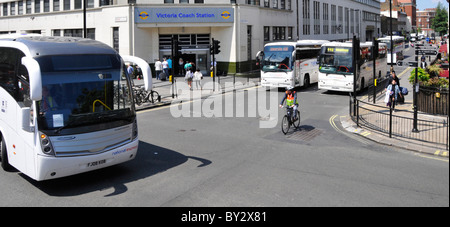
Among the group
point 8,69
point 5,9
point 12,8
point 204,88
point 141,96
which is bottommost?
point 141,96

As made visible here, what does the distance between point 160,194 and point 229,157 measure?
3200 millimetres

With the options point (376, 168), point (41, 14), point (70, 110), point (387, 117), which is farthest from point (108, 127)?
point (41, 14)

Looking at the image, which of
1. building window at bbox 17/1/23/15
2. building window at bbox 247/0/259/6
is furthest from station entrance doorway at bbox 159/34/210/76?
building window at bbox 17/1/23/15

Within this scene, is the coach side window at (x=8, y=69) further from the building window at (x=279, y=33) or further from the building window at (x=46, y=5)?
the building window at (x=279, y=33)

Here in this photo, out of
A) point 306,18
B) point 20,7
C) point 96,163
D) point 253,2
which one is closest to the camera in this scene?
point 96,163

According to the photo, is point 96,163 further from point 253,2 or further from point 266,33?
point 266,33

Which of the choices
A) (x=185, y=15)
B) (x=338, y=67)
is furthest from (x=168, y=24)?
(x=338, y=67)

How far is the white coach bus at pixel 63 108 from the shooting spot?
309 inches

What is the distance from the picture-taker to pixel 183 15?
34656 millimetres

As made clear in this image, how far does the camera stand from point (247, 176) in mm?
9039

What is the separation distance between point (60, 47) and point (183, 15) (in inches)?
1071

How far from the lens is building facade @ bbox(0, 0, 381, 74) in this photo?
34.3 m

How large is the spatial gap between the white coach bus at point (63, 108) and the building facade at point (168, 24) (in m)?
24.3

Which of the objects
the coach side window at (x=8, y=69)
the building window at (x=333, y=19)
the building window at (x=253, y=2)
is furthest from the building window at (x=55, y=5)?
the building window at (x=333, y=19)
